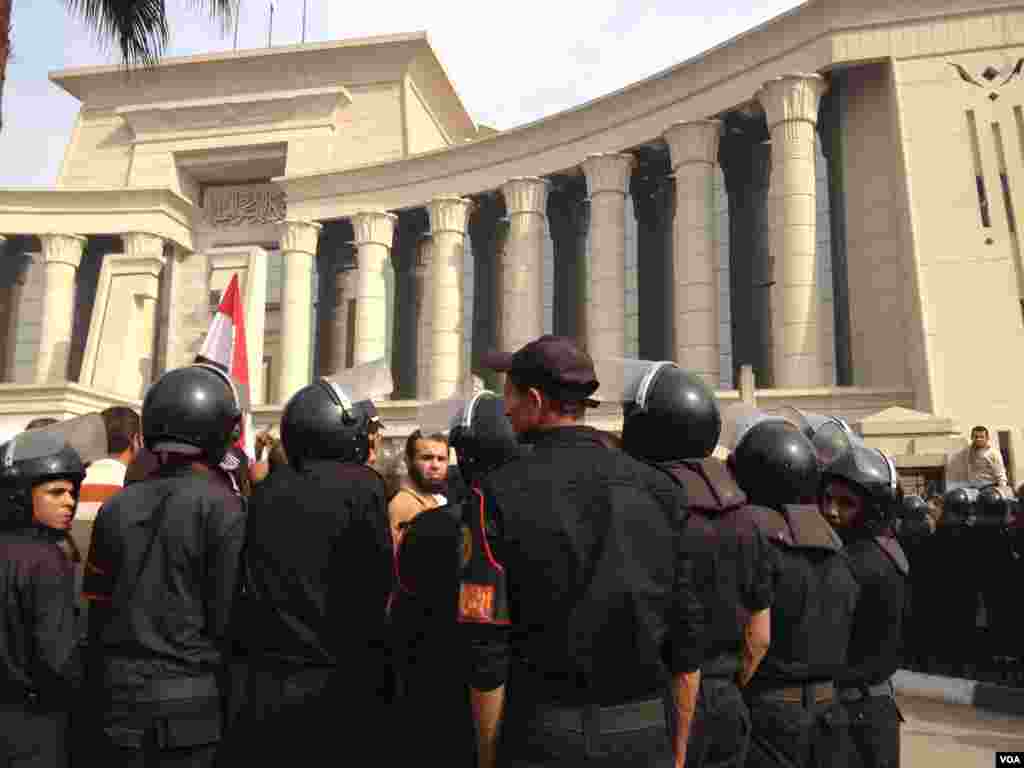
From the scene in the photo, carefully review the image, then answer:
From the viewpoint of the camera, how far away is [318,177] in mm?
29656

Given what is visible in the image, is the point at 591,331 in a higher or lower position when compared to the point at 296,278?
lower

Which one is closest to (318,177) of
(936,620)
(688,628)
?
(936,620)

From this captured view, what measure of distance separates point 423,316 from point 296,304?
4.88 meters

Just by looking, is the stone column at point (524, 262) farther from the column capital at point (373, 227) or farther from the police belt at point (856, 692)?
the police belt at point (856, 692)

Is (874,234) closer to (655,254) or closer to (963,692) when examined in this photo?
(655,254)

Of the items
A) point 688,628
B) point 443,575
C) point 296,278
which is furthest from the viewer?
point 296,278

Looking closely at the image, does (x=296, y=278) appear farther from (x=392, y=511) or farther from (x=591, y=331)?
(x=392, y=511)

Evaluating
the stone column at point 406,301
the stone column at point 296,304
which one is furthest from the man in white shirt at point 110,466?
the stone column at point 406,301

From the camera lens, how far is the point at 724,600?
3.19 metres

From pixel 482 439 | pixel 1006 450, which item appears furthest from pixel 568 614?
pixel 1006 450

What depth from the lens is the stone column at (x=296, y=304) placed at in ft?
91.9

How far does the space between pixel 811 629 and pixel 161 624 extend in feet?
8.09

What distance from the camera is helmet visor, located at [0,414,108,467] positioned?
3.46 m

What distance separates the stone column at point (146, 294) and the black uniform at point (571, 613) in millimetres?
29387
